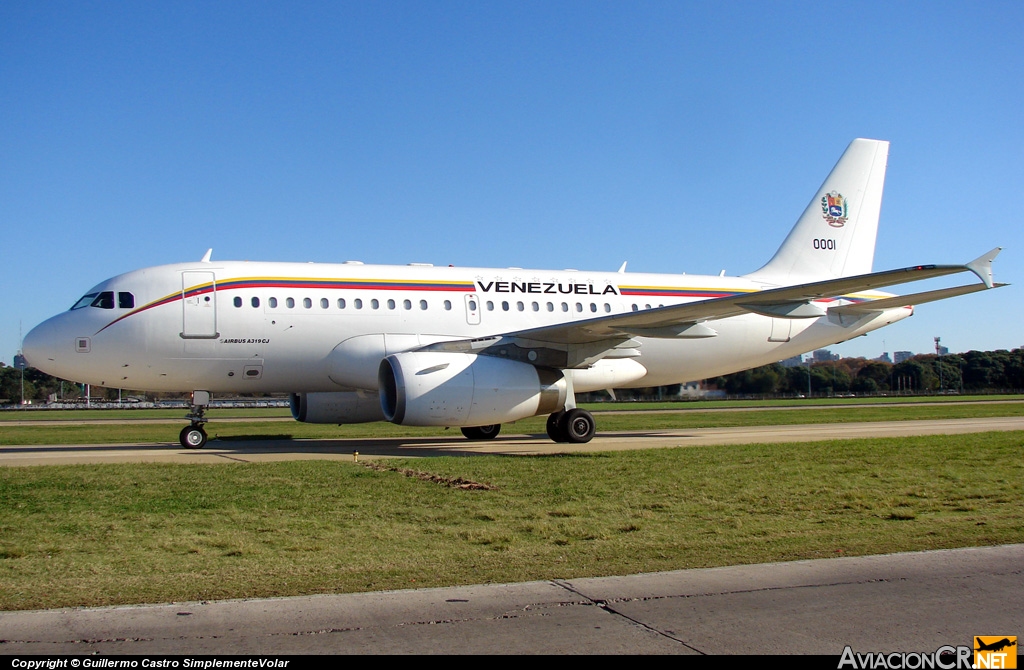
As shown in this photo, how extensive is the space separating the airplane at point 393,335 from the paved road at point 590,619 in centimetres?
1044

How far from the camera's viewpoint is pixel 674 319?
17109mm

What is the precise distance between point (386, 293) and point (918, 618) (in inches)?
601

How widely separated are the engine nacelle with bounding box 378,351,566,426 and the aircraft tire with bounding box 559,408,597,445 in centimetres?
91

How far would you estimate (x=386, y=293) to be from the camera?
1898 centimetres

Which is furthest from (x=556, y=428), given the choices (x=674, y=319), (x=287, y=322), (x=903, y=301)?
(x=903, y=301)

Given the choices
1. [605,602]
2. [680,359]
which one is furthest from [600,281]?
[605,602]

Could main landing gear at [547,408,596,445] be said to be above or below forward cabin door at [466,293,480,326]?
below

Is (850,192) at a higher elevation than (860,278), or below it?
higher

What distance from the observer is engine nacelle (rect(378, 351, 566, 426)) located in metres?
16.1

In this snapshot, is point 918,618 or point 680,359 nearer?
point 918,618

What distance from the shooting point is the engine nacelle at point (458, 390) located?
52.7 feet

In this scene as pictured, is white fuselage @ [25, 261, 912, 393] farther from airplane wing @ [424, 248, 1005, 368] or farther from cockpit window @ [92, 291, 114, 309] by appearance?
airplane wing @ [424, 248, 1005, 368]

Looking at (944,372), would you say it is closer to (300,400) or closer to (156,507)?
(300,400)

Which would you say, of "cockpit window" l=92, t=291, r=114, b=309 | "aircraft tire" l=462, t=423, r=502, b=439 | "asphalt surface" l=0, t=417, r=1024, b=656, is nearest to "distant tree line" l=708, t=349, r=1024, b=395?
"aircraft tire" l=462, t=423, r=502, b=439
